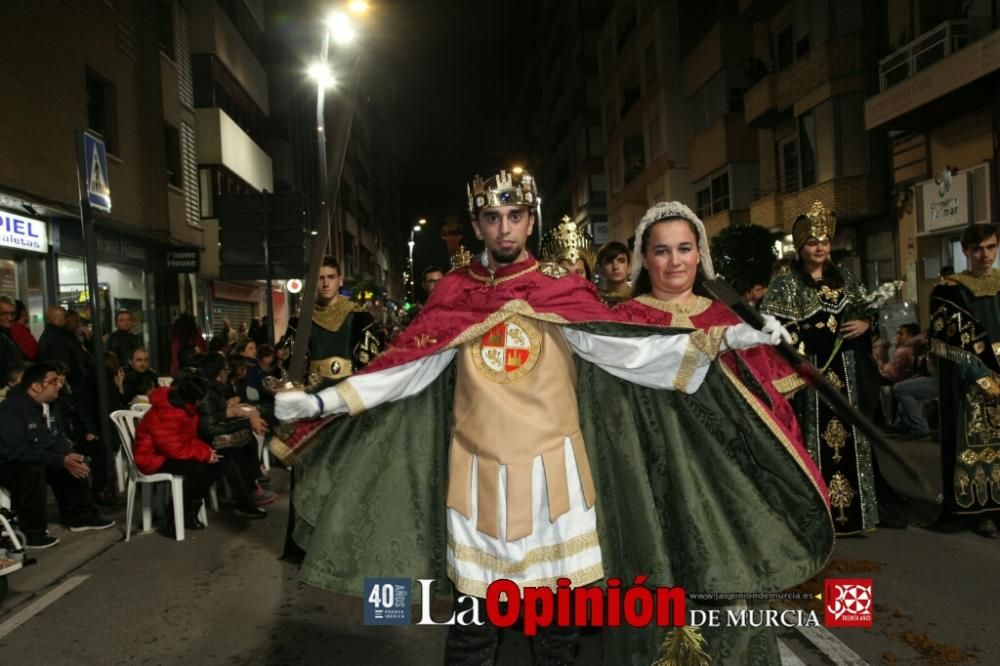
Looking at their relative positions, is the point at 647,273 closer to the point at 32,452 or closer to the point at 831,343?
the point at 831,343

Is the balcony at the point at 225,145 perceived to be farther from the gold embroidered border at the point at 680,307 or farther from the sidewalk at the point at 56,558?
the gold embroidered border at the point at 680,307

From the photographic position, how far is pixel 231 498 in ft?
28.2

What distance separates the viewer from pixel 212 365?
798cm

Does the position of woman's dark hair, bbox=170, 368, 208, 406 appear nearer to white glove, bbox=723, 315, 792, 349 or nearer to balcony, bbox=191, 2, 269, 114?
white glove, bbox=723, 315, 792, 349

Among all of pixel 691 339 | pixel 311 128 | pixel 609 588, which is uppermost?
pixel 311 128

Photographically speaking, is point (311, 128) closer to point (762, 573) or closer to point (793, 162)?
point (793, 162)

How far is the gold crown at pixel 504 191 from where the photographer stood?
3.28 m

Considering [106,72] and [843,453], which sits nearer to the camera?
[843,453]

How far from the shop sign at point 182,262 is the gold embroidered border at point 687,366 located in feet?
56.3

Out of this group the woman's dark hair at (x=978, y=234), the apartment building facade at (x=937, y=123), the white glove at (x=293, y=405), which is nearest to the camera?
the white glove at (x=293, y=405)

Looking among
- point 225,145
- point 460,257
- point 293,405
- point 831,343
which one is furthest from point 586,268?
point 225,145

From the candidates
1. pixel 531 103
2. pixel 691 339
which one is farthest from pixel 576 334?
pixel 531 103

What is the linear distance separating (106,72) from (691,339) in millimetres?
15810

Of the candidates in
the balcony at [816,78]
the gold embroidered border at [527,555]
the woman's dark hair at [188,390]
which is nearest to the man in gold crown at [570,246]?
the woman's dark hair at [188,390]
